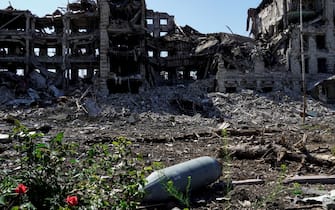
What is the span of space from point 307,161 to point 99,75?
1064 inches

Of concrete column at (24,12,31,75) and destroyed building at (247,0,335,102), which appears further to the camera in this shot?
concrete column at (24,12,31,75)

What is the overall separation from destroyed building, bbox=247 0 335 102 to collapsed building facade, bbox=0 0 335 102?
0.09 metres

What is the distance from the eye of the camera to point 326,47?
120 feet

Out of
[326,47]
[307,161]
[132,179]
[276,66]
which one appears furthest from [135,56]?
[132,179]

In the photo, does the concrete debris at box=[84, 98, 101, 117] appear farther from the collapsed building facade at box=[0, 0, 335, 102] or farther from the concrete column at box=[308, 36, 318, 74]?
the concrete column at box=[308, 36, 318, 74]

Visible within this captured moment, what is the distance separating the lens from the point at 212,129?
1591 centimetres

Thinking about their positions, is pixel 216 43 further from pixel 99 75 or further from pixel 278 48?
pixel 99 75

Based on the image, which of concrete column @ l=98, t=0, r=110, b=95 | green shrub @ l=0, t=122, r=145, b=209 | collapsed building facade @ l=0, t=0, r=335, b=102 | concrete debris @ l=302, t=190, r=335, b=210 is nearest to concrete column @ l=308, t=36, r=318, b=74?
collapsed building facade @ l=0, t=0, r=335, b=102

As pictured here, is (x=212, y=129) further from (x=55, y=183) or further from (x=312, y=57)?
(x=312, y=57)

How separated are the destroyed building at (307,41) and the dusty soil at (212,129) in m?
4.30

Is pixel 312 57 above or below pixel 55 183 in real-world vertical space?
above

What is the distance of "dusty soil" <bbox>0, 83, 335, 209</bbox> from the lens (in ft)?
18.6

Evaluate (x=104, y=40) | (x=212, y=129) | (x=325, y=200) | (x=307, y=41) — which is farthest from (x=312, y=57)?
(x=325, y=200)

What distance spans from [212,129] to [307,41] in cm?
2473
